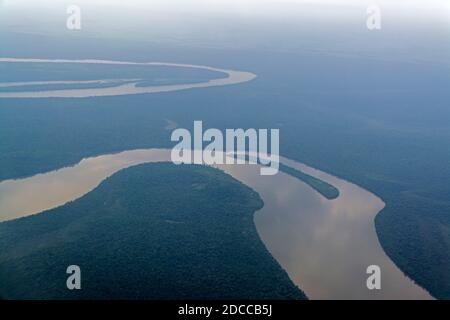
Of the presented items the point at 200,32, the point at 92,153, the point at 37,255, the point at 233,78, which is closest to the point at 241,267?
the point at 37,255

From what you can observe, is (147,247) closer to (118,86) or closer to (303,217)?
(303,217)

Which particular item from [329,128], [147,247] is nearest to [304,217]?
[147,247]

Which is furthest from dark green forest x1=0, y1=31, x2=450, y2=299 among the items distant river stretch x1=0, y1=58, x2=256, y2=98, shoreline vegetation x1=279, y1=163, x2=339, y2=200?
distant river stretch x1=0, y1=58, x2=256, y2=98

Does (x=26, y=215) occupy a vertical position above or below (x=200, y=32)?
below

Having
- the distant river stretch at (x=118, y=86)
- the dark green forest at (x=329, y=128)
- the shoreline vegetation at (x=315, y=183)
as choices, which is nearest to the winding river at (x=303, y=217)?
the shoreline vegetation at (x=315, y=183)
